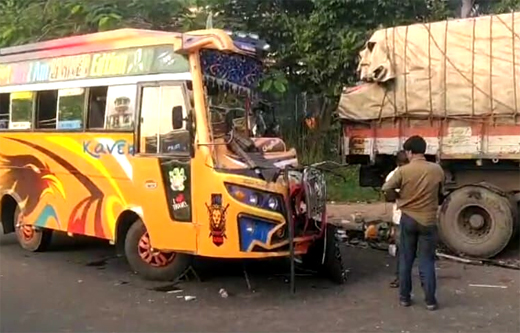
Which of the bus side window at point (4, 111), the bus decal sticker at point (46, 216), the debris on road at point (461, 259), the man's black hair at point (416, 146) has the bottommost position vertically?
the debris on road at point (461, 259)

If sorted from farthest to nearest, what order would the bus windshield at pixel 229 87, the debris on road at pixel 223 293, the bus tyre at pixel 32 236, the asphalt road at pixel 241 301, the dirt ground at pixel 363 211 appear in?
1. the dirt ground at pixel 363 211
2. the bus tyre at pixel 32 236
3. the bus windshield at pixel 229 87
4. the debris on road at pixel 223 293
5. the asphalt road at pixel 241 301

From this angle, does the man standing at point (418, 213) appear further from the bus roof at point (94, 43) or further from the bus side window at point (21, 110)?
the bus side window at point (21, 110)

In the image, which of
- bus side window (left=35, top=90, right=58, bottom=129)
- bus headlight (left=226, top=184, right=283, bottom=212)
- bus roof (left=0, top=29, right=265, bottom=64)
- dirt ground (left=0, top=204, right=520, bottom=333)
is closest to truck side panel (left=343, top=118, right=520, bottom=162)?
dirt ground (left=0, top=204, right=520, bottom=333)

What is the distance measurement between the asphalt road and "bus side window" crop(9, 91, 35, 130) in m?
1.75

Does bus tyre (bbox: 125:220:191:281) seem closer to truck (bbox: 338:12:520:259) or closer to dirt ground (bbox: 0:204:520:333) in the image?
dirt ground (bbox: 0:204:520:333)

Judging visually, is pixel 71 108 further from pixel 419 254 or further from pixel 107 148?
pixel 419 254

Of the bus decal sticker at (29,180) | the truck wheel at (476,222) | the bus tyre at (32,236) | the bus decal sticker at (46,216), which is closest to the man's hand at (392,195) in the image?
→ the truck wheel at (476,222)

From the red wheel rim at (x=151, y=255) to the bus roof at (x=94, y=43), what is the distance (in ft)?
6.83

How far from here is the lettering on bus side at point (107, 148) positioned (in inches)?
328

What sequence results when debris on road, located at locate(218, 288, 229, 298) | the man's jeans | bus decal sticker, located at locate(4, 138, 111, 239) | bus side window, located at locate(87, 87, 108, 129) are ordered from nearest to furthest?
1. the man's jeans
2. debris on road, located at locate(218, 288, 229, 298)
3. bus side window, located at locate(87, 87, 108, 129)
4. bus decal sticker, located at locate(4, 138, 111, 239)

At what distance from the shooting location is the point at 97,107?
29.0 feet

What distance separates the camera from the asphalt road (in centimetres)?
679

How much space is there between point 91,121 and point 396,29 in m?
4.20

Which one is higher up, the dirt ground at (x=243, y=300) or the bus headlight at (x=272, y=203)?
the bus headlight at (x=272, y=203)
